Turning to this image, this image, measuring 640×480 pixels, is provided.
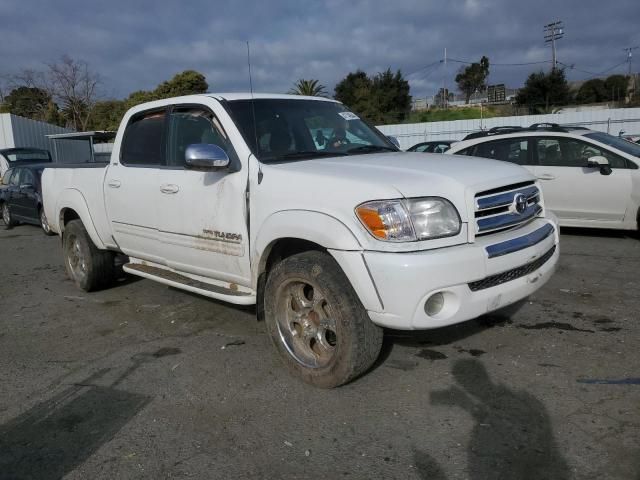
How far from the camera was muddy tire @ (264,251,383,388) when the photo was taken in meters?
3.32

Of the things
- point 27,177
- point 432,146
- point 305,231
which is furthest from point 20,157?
point 305,231

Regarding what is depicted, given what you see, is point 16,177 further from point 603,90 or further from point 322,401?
point 603,90

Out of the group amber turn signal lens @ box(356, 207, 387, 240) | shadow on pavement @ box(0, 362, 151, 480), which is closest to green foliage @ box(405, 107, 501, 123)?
amber turn signal lens @ box(356, 207, 387, 240)

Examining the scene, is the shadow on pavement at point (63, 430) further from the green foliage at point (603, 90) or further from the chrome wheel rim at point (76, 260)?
the green foliage at point (603, 90)

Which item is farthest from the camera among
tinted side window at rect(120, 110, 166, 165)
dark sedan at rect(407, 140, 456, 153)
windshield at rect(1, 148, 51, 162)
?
dark sedan at rect(407, 140, 456, 153)

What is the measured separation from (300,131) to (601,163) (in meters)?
5.22

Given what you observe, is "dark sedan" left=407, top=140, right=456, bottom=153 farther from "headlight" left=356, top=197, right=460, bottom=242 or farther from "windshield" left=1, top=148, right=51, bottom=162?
"headlight" left=356, top=197, right=460, bottom=242

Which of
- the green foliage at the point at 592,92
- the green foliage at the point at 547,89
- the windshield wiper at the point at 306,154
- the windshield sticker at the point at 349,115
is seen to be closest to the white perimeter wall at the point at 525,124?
the windshield sticker at the point at 349,115

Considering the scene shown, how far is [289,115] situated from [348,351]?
2.08 metres

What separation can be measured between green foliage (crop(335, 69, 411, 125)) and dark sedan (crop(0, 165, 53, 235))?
41.9m

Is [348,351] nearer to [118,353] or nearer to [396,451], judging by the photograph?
[396,451]

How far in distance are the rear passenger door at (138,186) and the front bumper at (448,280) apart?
2.48m

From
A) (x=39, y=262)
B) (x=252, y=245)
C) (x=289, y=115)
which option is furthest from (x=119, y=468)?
(x=39, y=262)

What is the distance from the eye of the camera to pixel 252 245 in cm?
389
